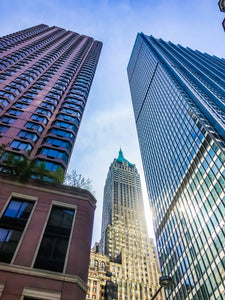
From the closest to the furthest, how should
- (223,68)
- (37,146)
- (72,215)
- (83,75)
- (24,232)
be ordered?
(24,232) < (72,215) < (37,146) < (83,75) < (223,68)

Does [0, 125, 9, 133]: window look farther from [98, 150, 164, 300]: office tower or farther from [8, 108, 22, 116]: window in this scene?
[98, 150, 164, 300]: office tower

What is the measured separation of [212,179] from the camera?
1987 inches

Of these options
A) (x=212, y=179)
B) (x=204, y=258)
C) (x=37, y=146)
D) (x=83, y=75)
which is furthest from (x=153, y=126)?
(x=37, y=146)

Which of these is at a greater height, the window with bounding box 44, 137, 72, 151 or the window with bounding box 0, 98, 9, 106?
the window with bounding box 0, 98, 9, 106

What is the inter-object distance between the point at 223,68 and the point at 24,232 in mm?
148264

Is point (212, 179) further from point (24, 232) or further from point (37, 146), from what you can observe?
point (24, 232)

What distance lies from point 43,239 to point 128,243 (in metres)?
121

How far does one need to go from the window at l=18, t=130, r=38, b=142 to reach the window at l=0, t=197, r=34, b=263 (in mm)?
19542

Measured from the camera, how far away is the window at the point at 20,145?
33.8 metres

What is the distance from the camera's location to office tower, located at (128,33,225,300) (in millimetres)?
46688

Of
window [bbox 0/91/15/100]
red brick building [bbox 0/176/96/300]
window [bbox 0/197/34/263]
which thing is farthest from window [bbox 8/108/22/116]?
window [bbox 0/197/34/263]

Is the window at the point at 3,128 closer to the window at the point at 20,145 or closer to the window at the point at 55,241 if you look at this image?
the window at the point at 20,145

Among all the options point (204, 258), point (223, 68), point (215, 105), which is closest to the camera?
point (204, 258)

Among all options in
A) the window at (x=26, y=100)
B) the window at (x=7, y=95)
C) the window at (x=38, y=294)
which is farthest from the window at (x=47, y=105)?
the window at (x=38, y=294)
